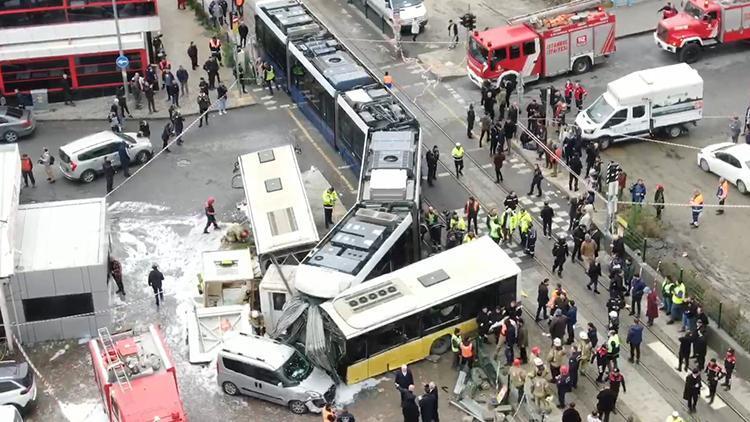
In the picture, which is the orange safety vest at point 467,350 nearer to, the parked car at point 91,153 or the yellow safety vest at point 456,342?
the yellow safety vest at point 456,342

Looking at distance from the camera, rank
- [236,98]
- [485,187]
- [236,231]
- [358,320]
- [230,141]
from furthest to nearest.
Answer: [236,98] → [230,141] → [485,187] → [236,231] → [358,320]

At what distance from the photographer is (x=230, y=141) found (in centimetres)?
4934

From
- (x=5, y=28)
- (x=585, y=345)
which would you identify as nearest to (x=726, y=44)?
(x=585, y=345)

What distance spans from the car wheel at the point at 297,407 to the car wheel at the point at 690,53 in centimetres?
2685

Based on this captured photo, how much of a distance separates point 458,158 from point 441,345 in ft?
35.9

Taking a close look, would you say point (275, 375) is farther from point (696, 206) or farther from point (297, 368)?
point (696, 206)

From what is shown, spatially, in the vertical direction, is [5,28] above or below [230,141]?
above

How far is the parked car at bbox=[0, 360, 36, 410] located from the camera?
34281 millimetres

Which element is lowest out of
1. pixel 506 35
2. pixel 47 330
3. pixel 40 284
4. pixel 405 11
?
pixel 47 330

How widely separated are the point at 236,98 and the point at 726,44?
846 inches

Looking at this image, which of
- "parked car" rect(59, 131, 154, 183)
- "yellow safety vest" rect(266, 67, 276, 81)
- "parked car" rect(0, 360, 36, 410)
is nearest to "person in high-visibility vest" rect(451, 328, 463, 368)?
"parked car" rect(0, 360, 36, 410)

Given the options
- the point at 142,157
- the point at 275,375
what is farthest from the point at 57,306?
the point at 142,157

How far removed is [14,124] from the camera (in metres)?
49.0

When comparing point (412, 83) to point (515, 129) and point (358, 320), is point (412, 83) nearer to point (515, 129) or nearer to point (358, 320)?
point (515, 129)
